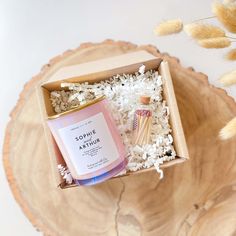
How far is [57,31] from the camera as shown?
974mm

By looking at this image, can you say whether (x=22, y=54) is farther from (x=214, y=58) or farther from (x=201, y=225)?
(x=201, y=225)

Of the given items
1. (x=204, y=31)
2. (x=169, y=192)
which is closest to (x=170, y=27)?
(x=204, y=31)

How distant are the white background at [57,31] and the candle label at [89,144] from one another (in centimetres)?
31

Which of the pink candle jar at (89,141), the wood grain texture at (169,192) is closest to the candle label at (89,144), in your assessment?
the pink candle jar at (89,141)

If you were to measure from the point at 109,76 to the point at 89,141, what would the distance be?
16cm

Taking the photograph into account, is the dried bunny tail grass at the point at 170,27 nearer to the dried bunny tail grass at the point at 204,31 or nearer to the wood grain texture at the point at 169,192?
the dried bunny tail grass at the point at 204,31

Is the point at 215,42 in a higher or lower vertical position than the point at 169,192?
higher

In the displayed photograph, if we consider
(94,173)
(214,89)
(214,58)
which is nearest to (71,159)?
(94,173)

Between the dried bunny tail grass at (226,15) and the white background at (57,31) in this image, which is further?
the white background at (57,31)

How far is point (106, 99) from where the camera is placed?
2.33 ft

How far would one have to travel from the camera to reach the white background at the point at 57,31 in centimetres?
93

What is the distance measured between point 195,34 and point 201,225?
0.38m

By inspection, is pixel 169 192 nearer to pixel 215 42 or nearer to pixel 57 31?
pixel 215 42

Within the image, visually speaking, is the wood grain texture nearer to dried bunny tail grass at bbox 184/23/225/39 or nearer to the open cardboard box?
the open cardboard box
